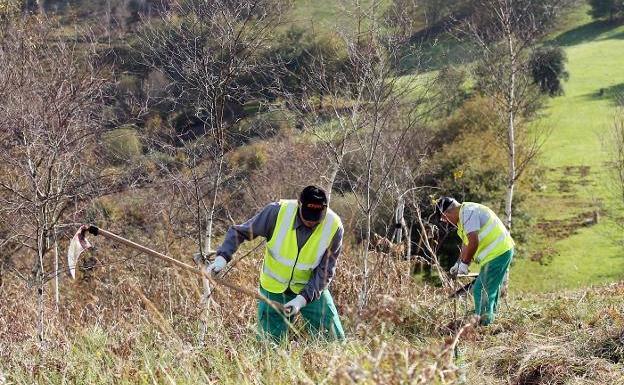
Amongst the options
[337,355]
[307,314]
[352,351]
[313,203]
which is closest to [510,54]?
[307,314]

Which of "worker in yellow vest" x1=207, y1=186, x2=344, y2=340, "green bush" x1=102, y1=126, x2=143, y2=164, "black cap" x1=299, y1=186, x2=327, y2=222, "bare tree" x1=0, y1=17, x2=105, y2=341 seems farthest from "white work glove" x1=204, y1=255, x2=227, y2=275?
"green bush" x1=102, y1=126, x2=143, y2=164

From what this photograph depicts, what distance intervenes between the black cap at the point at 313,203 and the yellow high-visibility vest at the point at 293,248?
123 millimetres

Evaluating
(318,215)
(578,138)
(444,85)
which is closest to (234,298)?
(318,215)

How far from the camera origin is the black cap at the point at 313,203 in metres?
4.82

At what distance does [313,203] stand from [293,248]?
0.44 m

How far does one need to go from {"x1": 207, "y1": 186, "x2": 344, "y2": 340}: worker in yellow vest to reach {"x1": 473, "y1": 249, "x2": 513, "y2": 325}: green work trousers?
1.93 metres

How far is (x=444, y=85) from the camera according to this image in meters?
19.0

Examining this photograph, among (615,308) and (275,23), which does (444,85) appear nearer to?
(275,23)

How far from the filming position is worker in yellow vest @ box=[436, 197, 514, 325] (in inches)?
271

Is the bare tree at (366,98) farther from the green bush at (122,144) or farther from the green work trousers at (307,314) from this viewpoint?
the green bush at (122,144)

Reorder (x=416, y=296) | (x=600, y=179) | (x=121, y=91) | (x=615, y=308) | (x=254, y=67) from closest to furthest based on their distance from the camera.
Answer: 1. (x=615, y=308)
2. (x=416, y=296)
3. (x=254, y=67)
4. (x=121, y=91)
5. (x=600, y=179)

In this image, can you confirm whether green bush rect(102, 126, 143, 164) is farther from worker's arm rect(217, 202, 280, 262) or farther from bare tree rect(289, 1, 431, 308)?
worker's arm rect(217, 202, 280, 262)

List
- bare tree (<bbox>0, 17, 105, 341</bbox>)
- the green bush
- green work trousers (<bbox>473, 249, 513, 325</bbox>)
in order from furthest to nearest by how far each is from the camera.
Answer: the green bush → bare tree (<bbox>0, 17, 105, 341</bbox>) → green work trousers (<bbox>473, 249, 513, 325</bbox>)

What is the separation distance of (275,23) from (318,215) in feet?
13.9
